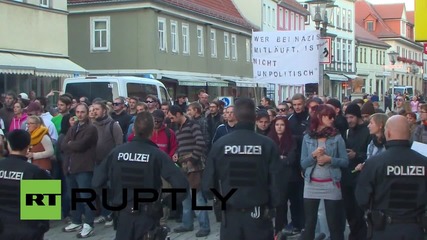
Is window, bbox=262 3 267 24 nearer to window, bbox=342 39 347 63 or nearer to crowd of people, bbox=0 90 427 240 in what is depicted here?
window, bbox=342 39 347 63

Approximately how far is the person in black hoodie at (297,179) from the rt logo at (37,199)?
372 cm

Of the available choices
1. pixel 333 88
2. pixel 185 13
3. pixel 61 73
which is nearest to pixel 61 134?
pixel 61 73

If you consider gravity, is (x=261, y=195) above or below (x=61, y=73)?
below

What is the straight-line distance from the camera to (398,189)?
220 inches

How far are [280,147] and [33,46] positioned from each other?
19362 mm

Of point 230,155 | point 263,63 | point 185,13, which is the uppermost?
point 185,13

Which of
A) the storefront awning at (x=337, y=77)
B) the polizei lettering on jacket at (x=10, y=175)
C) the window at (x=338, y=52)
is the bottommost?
the polizei lettering on jacket at (x=10, y=175)

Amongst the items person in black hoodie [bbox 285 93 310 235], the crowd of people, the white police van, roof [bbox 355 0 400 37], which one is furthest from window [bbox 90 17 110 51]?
roof [bbox 355 0 400 37]

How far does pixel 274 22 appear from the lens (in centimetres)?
5269

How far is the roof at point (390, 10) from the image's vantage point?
281ft

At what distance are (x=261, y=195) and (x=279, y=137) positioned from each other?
2.79 meters

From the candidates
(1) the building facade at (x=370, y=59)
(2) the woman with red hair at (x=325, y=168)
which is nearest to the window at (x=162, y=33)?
(2) the woman with red hair at (x=325, y=168)

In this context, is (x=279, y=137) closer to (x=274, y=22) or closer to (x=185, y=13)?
(x=185, y=13)

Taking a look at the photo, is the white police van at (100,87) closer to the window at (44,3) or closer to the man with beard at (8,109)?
the man with beard at (8,109)
